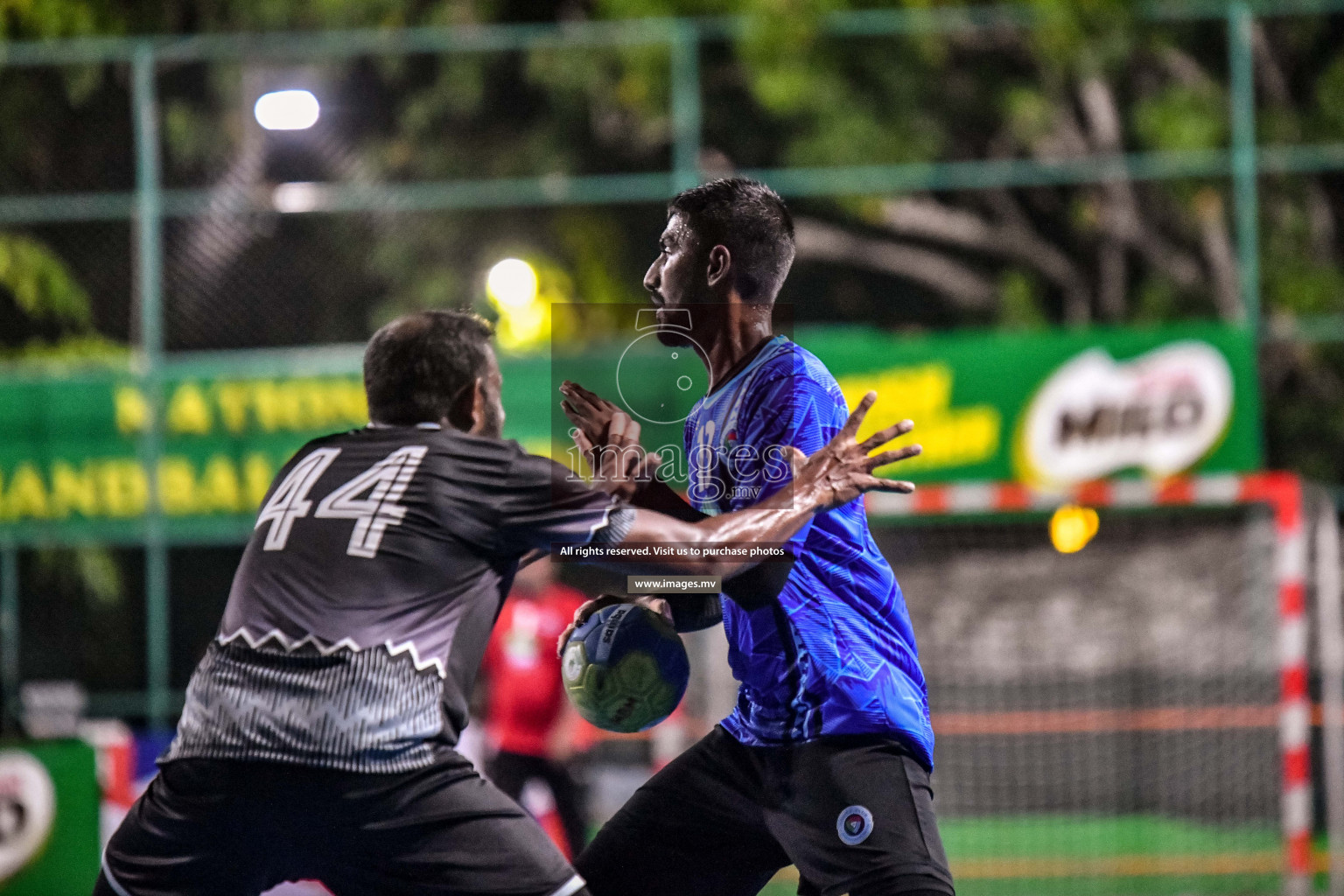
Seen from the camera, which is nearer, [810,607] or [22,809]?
[810,607]

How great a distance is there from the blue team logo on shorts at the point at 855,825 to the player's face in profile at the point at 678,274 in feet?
4.02

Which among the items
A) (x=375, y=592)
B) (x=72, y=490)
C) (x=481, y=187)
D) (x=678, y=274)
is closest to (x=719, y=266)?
(x=678, y=274)

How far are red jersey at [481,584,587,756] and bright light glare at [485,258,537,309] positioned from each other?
428cm

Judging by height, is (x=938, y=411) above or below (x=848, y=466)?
above

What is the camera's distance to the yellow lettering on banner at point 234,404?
447 inches

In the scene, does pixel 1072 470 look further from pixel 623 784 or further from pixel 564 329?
pixel 564 329

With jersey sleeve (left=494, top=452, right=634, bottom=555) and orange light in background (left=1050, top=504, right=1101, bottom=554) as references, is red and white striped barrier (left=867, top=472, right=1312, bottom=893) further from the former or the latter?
jersey sleeve (left=494, top=452, right=634, bottom=555)

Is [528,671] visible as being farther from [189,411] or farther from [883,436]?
[883,436]

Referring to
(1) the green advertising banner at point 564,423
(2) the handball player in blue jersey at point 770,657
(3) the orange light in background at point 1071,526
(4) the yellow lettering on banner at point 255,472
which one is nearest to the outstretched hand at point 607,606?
(2) the handball player in blue jersey at point 770,657

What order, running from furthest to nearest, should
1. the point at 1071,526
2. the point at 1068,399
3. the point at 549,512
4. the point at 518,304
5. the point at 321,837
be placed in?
1. the point at 518,304
2. the point at 1071,526
3. the point at 1068,399
4. the point at 549,512
5. the point at 321,837

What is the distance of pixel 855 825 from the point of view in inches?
149

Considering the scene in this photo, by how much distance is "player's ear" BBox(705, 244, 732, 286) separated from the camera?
414 centimetres

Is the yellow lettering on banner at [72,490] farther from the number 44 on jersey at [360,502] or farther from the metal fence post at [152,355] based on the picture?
the number 44 on jersey at [360,502]

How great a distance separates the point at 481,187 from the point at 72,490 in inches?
143
